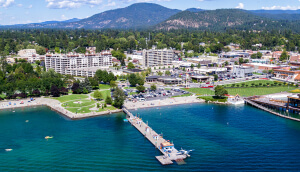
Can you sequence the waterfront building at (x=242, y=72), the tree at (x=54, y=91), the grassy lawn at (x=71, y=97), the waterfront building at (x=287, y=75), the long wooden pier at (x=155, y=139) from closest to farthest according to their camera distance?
the long wooden pier at (x=155, y=139) → the grassy lawn at (x=71, y=97) → the tree at (x=54, y=91) → the waterfront building at (x=287, y=75) → the waterfront building at (x=242, y=72)

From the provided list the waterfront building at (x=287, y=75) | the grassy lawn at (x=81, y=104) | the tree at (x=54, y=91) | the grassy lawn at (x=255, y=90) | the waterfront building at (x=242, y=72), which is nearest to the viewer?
the grassy lawn at (x=81, y=104)

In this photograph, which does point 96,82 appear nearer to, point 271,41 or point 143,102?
point 143,102

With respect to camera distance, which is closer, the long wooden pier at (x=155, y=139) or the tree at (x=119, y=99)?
the long wooden pier at (x=155, y=139)

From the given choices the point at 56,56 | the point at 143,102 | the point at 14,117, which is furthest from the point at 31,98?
the point at 56,56

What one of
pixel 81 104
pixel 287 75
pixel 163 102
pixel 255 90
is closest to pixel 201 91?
pixel 255 90

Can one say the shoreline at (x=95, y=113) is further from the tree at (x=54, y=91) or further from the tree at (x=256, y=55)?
the tree at (x=256, y=55)

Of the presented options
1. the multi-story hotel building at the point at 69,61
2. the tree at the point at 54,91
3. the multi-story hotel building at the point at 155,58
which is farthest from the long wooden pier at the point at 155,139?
the multi-story hotel building at the point at 155,58
